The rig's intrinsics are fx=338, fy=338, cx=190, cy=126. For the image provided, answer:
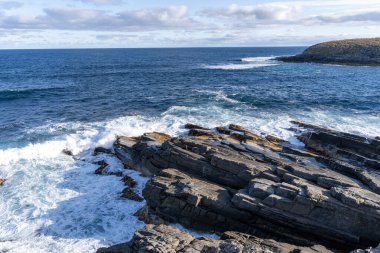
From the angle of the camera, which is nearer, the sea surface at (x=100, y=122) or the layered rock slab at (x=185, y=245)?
the layered rock slab at (x=185, y=245)

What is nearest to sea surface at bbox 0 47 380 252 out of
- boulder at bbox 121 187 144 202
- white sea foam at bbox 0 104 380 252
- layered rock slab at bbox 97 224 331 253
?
white sea foam at bbox 0 104 380 252

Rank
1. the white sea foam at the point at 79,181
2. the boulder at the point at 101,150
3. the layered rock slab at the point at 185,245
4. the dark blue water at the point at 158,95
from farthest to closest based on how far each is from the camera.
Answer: the dark blue water at the point at 158,95 < the boulder at the point at 101,150 < the white sea foam at the point at 79,181 < the layered rock slab at the point at 185,245

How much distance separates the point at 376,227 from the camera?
19.0 meters

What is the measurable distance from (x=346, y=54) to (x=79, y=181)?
4641 inches

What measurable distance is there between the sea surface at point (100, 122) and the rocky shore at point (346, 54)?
29.7m

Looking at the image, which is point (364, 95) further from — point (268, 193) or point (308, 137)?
point (268, 193)

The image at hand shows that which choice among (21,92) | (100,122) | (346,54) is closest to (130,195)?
(100,122)

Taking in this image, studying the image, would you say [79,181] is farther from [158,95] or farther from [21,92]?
[21,92]

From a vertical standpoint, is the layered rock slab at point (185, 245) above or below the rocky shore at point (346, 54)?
below

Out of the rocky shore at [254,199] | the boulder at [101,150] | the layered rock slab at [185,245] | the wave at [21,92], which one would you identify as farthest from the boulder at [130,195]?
the wave at [21,92]

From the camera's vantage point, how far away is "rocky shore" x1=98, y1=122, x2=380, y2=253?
17.8m

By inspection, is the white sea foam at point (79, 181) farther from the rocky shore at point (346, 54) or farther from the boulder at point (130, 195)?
the rocky shore at point (346, 54)

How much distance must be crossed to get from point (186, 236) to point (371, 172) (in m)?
15.9

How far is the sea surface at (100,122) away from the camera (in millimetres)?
23203
